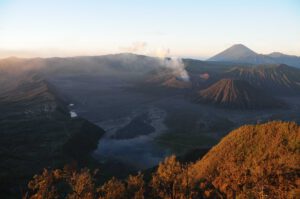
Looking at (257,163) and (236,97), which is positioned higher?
(257,163)

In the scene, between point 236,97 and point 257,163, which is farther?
point 236,97

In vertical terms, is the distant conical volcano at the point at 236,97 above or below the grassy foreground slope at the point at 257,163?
below

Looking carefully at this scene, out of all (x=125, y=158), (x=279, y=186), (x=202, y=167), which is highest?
(x=279, y=186)

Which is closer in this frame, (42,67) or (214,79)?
(214,79)

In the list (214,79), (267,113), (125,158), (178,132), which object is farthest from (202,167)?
(214,79)

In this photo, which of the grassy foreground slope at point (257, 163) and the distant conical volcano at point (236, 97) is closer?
the grassy foreground slope at point (257, 163)

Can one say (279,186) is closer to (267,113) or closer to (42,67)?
(267,113)
